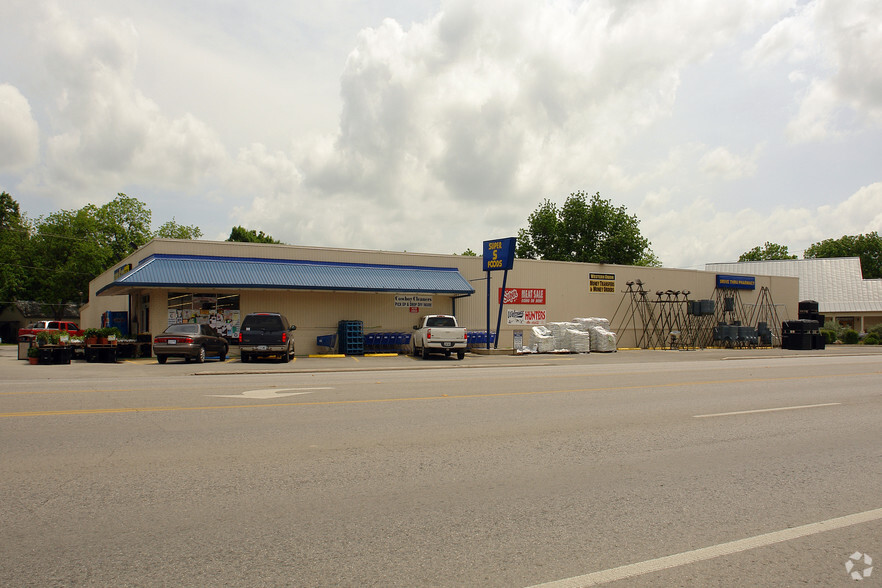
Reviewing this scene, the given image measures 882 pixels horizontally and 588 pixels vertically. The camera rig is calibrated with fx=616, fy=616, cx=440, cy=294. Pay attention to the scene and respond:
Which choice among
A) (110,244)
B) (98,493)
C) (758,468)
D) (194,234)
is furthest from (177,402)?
(194,234)

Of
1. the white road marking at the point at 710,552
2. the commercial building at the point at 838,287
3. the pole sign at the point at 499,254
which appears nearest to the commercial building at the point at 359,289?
the pole sign at the point at 499,254

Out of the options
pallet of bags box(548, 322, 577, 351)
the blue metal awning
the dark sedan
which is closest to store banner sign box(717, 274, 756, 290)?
pallet of bags box(548, 322, 577, 351)

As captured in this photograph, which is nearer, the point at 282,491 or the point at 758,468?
the point at 282,491

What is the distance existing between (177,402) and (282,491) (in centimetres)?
616

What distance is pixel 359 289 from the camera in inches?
1162

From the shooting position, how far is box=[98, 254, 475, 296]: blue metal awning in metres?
26.2

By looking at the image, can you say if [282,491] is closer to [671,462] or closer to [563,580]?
[563,580]

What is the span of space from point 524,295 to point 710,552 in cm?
3171

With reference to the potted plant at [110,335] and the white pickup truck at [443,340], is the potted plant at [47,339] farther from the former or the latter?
the white pickup truck at [443,340]

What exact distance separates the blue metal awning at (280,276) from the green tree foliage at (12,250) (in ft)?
162

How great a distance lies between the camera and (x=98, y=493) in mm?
5496

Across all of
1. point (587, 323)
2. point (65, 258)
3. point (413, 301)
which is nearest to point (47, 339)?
point (413, 301)

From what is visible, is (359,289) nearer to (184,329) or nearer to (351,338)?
(351,338)

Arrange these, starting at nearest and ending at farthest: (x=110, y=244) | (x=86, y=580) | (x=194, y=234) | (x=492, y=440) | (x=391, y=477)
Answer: (x=86, y=580) < (x=391, y=477) < (x=492, y=440) < (x=110, y=244) < (x=194, y=234)
